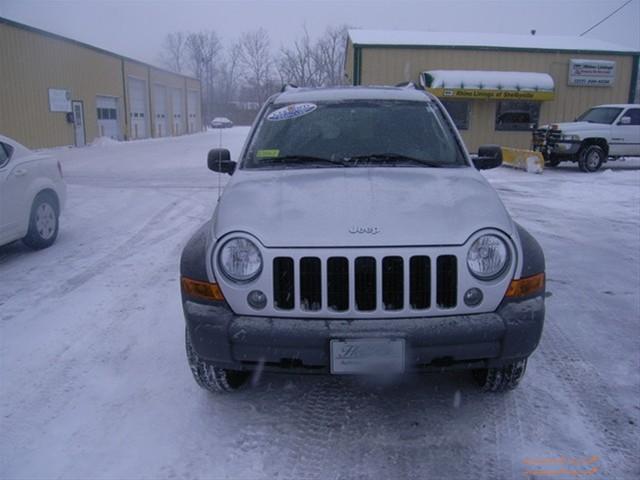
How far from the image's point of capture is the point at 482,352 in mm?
2684

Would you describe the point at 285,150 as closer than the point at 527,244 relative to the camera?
No

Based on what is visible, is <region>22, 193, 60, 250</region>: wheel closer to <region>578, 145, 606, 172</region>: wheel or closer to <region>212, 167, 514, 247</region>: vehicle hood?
<region>212, 167, 514, 247</region>: vehicle hood

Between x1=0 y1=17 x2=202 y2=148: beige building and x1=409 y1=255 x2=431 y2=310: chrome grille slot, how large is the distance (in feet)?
79.8

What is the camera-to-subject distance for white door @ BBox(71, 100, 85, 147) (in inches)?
1116

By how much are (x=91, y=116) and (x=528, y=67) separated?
2266 cm

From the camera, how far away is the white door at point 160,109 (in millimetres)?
41531

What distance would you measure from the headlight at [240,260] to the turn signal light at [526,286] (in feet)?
4.19

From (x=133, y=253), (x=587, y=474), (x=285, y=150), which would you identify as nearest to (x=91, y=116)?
(x=133, y=253)

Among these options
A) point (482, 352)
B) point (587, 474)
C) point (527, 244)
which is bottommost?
point (587, 474)

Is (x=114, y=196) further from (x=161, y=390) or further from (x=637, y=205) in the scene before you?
(x=637, y=205)

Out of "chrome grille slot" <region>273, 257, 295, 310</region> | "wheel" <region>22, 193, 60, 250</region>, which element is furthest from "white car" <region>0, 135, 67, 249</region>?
"chrome grille slot" <region>273, 257, 295, 310</region>

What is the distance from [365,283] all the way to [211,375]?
112 centimetres

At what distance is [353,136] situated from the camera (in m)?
3.97

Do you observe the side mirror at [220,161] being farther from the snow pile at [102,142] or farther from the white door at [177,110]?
the white door at [177,110]
